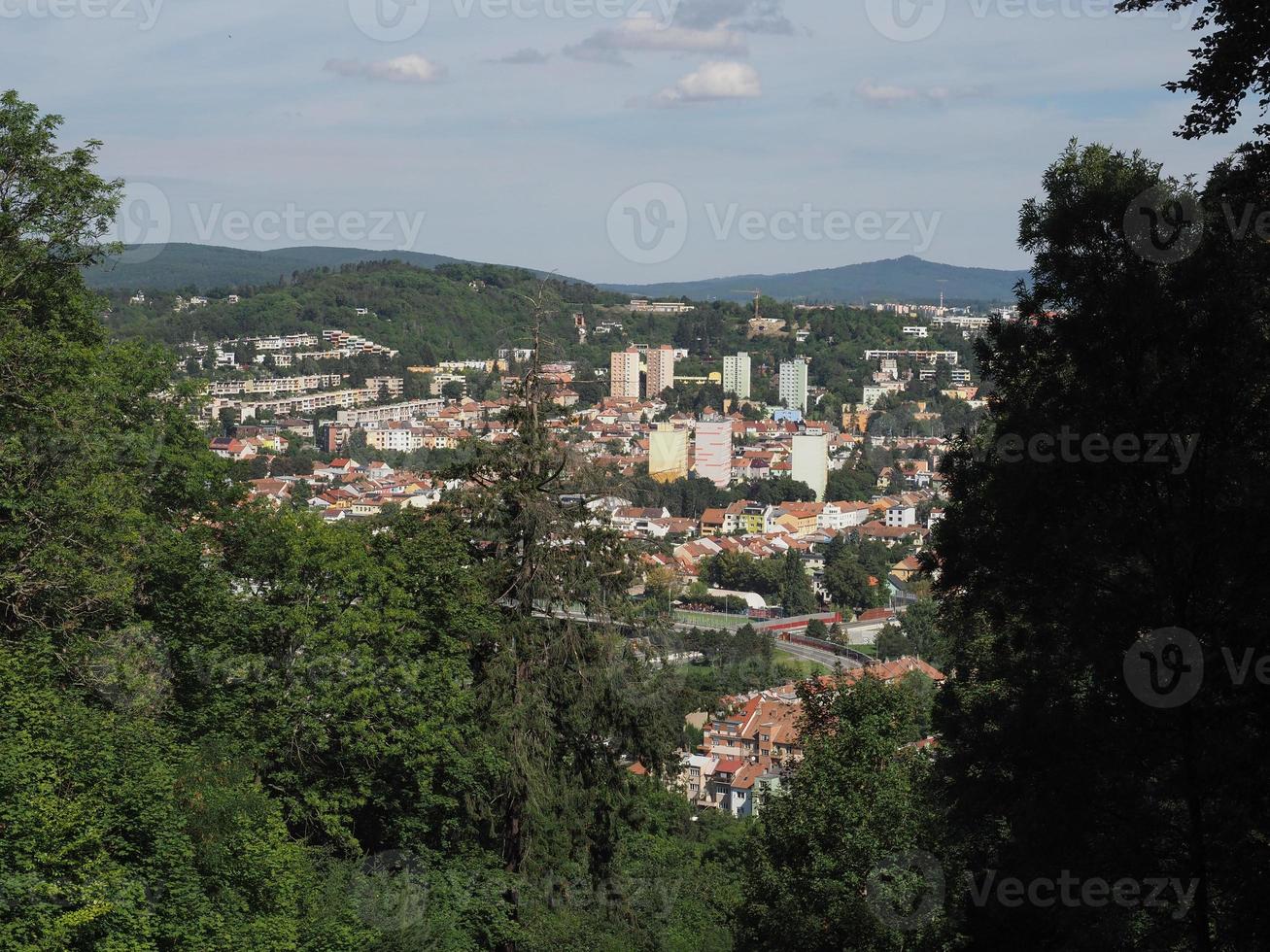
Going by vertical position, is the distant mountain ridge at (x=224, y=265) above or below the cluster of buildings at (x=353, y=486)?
above

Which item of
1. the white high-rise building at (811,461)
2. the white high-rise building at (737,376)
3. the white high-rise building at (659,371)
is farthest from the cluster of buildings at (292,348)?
the white high-rise building at (811,461)

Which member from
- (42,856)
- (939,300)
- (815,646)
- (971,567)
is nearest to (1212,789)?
(971,567)

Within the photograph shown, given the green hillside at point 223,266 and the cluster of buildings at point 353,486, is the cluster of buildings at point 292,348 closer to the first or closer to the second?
the green hillside at point 223,266

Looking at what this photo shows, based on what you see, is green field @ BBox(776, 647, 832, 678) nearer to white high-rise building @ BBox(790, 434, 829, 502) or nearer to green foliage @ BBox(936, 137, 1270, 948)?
green foliage @ BBox(936, 137, 1270, 948)

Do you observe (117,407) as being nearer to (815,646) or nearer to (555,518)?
(555,518)

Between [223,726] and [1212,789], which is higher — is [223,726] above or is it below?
below

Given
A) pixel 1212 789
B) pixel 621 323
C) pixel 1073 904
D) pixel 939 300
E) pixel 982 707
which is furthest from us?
pixel 939 300

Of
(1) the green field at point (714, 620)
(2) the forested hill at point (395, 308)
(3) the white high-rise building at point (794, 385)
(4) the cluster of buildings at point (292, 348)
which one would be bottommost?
(1) the green field at point (714, 620)
